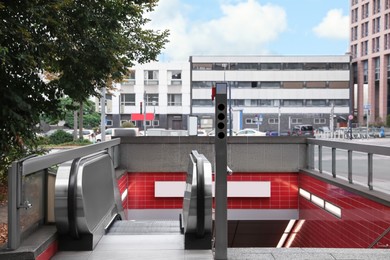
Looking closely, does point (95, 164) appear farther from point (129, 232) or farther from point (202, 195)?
point (202, 195)

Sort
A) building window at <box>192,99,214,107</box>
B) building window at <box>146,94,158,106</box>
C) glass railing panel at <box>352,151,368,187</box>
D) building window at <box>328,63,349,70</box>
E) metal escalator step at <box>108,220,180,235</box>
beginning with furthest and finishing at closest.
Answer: building window at <box>328,63,349,70</box>, building window at <box>192,99,214,107</box>, building window at <box>146,94,158,106</box>, glass railing panel at <box>352,151,368,187</box>, metal escalator step at <box>108,220,180,235</box>

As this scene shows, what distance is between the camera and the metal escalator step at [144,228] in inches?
251

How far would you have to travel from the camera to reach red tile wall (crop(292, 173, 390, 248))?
296 inches

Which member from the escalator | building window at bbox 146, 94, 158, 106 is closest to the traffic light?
the escalator

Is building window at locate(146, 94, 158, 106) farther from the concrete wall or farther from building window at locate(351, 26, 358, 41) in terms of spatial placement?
the concrete wall

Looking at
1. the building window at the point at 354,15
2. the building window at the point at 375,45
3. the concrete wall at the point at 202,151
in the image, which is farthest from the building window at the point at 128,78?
the building window at the point at 354,15

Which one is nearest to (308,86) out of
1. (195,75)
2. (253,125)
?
(253,125)

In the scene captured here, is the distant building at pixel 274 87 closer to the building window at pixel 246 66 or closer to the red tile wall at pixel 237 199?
the building window at pixel 246 66

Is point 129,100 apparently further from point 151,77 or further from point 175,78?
point 175,78

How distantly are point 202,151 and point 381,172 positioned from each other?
7023mm

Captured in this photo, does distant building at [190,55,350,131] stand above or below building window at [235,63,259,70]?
below

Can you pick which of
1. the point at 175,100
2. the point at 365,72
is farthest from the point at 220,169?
the point at 365,72

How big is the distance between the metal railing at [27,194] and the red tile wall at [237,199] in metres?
8.70

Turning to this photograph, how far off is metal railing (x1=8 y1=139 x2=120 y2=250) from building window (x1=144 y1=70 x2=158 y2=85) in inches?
2413
